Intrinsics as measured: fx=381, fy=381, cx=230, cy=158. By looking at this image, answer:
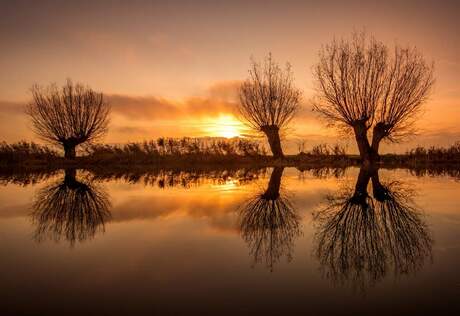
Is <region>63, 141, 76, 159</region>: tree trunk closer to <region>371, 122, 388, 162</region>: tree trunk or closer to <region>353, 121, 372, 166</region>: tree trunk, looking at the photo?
<region>353, 121, 372, 166</region>: tree trunk

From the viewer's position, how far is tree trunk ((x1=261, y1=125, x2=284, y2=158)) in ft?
99.7

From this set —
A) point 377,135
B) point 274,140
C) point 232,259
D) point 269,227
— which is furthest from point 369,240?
point 274,140

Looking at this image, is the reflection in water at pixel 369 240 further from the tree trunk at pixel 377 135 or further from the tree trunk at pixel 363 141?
the tree trunk at pixel 377 135

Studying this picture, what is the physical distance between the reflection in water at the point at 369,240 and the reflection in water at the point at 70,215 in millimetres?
3675

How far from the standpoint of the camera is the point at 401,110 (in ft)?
84.3

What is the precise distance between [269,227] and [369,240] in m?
1.69

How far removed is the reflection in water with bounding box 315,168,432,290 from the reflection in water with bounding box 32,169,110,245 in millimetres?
3675

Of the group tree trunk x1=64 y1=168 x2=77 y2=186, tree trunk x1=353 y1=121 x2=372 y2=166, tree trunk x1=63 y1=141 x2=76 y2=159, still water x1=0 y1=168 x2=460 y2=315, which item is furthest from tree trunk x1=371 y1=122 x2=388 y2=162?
tree trunk x1=63 y1=141 x2=76 y2=159

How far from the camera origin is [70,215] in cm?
780

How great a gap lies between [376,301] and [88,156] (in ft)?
104

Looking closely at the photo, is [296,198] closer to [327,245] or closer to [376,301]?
[327,245]

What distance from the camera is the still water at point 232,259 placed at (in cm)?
333

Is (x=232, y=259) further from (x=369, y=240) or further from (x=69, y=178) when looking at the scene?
(x=69, y=178)

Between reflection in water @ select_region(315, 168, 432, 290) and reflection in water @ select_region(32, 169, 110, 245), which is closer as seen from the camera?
reflection in water @ select_region(315, 168, 432, 290)
